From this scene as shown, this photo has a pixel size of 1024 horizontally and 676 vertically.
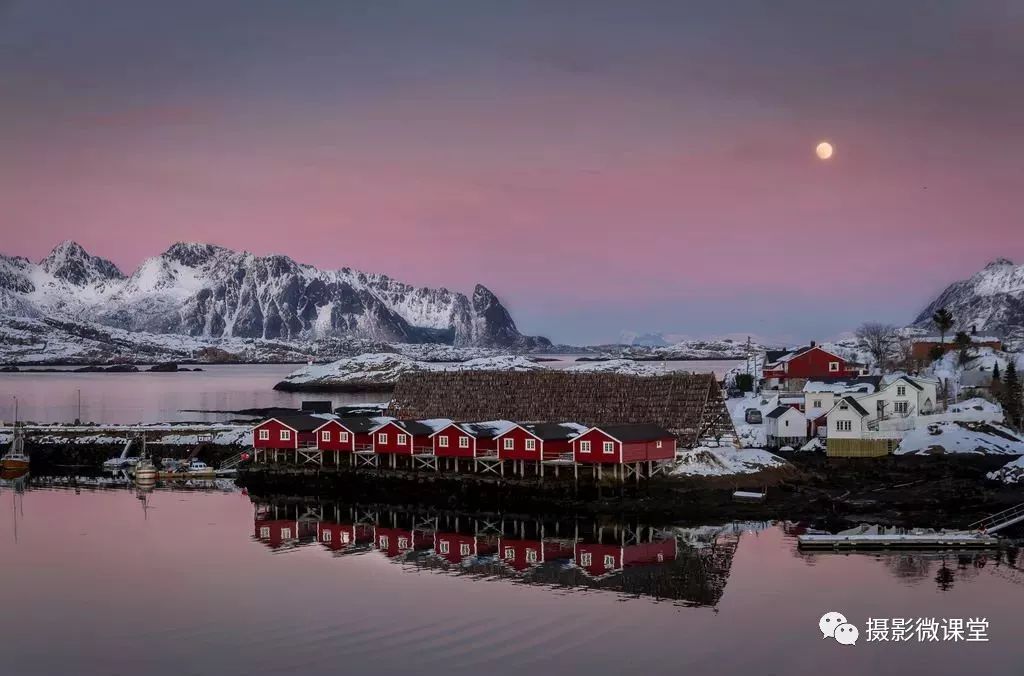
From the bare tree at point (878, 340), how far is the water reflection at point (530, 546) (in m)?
67.3

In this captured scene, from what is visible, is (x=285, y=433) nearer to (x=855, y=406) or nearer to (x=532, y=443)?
(x=532, y=443)

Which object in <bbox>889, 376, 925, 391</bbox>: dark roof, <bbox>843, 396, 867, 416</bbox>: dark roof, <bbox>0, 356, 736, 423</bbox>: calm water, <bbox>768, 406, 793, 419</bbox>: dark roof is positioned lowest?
<bbox>0, 356, 736, 423</bbox>: calm water

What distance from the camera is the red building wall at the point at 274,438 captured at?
64.6 meters

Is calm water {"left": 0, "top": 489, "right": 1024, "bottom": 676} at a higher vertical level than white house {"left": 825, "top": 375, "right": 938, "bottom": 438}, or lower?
lower

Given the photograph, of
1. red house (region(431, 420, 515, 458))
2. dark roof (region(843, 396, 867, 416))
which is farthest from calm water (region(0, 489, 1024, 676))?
dark roof (region(843, 396, 867, 416))

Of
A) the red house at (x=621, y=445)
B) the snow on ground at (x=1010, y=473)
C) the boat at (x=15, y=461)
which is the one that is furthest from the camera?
the boat at (x=15, y=461)

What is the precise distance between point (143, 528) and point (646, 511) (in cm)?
2201

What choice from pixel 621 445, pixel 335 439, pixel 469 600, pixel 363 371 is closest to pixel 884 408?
pixel 621 445

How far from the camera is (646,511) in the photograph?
4953 cm

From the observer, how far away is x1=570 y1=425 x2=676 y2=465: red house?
53.1 metres

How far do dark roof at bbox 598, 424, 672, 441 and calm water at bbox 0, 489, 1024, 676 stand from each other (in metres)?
7.67

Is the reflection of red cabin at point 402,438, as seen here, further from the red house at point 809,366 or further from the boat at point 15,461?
the red house at point 809,366

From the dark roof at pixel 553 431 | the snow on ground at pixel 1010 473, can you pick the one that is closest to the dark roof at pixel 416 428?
the dark roof at pixel 553 431

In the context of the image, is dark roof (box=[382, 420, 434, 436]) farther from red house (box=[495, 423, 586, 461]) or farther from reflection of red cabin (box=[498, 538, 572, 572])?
reflection of red cabin (box=[498, 538, 572, 572])
